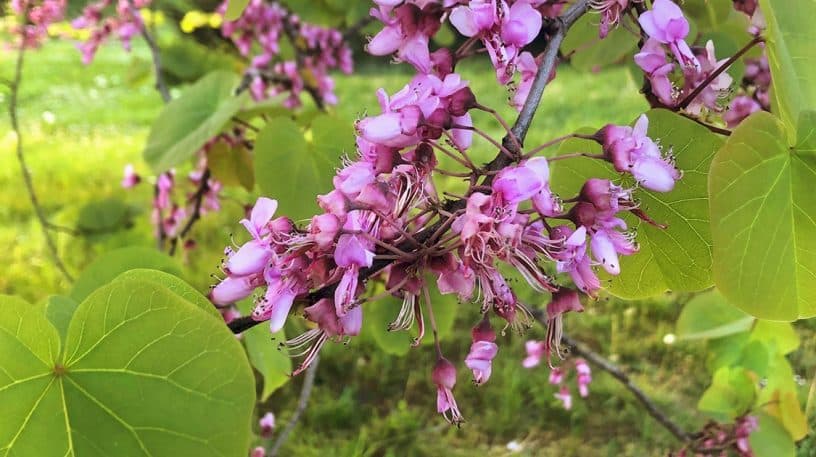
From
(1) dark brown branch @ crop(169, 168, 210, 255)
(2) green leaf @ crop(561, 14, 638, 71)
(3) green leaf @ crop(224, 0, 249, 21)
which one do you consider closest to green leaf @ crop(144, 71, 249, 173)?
(1) dark brown branch @ crop(169, 168, 210, 255)

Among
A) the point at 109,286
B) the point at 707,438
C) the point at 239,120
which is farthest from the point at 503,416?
the point at 109,286

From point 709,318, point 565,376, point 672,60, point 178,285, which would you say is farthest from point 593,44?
point 565,376

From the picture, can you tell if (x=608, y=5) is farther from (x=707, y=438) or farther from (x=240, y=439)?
(x=707, y=438)

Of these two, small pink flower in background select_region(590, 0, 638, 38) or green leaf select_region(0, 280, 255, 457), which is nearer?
green leaf select_region(0, 280, 255, 457)

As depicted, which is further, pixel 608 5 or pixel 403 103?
pixel 608 5

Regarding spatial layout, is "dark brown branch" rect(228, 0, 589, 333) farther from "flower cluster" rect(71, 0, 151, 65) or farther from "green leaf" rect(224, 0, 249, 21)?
"flower cluster" rect(71, 0, 151, 65)
